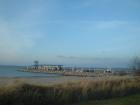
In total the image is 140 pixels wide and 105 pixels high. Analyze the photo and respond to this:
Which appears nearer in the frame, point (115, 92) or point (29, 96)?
point (29, 96)

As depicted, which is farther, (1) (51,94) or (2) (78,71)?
(2) (78,71)

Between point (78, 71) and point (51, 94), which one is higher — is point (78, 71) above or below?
below

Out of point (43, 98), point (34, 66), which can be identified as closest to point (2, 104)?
point (43, 98)

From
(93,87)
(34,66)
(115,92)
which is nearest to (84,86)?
(93,87)

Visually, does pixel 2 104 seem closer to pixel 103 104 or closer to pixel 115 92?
pixel 103 104

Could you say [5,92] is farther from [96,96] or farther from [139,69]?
[139,69]

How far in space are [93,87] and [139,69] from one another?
4441cm

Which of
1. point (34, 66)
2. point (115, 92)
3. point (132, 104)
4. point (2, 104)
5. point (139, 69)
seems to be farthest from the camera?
point (34, 66)

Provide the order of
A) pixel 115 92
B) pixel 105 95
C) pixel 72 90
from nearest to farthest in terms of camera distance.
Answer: pixel 72 90 < pixel 105 95 < pixel 115 92

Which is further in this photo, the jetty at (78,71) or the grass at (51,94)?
the jetty at (78,71)

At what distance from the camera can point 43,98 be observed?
12.4m

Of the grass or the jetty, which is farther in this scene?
the jetty

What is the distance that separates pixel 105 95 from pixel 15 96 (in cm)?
600

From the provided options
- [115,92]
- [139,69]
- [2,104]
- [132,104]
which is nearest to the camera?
[2,104]
